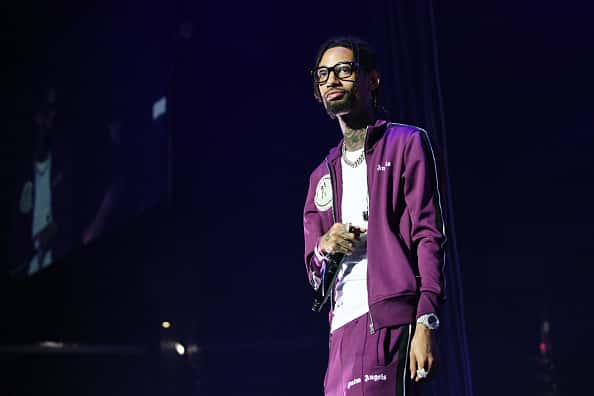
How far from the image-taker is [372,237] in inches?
60.3

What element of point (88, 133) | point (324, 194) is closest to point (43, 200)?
point (88, 133)

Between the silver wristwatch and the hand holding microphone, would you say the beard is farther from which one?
the silver wristwatch

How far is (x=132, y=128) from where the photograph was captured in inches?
182

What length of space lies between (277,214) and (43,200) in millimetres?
1795

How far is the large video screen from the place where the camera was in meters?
4.49

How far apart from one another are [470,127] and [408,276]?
254cm

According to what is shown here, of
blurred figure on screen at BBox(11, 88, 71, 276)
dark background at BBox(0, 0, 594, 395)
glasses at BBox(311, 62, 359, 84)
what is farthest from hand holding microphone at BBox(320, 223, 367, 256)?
blurred figure on screen at BBox(11, 88, 71, 276)

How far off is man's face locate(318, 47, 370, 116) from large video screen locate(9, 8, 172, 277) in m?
2.58

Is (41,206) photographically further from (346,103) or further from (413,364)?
(413,364)

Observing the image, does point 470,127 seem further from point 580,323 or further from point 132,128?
point 132,128

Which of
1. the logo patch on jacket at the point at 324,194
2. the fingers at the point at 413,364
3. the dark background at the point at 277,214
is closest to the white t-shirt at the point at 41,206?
the dark background at the point at 277,214

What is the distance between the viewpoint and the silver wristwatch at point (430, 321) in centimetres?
140

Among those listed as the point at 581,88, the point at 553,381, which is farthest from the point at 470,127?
the point at 553,381

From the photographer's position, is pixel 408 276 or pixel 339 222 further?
pixel 339 222
